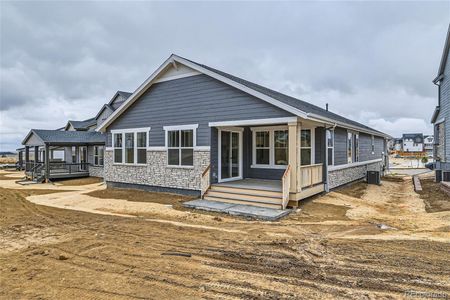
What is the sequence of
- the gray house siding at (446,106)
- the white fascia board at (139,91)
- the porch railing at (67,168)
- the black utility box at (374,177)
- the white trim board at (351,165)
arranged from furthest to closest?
the porch railing at (67,168)
the black utility box at (374,177)
the gray house siding at (446,106)
the white fascia board at (139,91)
the white trim board at (351,165)

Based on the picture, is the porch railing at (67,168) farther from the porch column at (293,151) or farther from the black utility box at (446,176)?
the black utility box at (446,176)

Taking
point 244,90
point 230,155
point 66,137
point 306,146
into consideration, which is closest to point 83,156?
point 66,137

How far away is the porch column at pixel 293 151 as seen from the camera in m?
9.20

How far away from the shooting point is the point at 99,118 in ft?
93.0

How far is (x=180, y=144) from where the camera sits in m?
12.4

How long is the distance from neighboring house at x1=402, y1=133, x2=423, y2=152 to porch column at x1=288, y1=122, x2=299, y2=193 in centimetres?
9037

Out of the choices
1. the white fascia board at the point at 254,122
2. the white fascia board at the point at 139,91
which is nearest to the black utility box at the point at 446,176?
the white fascia board at the point at 254,122

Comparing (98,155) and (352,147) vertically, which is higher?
(352,147)

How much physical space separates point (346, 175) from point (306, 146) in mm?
4469

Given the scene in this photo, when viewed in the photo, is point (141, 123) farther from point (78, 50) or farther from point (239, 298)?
point (239, 298)

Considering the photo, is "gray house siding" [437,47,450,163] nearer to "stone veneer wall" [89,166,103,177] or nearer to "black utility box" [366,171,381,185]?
"black utility box" [366,171,381,185]

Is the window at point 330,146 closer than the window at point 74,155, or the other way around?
the window at point 330,146

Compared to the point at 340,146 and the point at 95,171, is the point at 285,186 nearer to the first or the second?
the point at 340,146

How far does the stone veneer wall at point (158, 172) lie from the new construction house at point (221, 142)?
45mm
